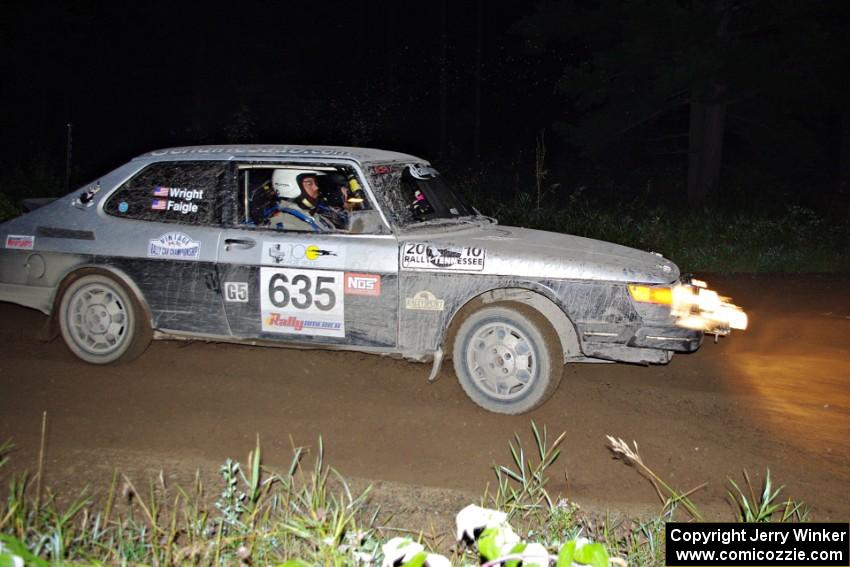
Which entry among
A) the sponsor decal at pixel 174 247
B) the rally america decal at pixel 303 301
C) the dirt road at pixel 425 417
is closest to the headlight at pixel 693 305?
the dirt road at pixel 425 417

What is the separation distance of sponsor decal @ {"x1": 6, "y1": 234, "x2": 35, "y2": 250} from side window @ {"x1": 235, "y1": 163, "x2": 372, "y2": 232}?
70.3 inches

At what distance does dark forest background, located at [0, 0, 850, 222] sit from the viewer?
60.5 feet

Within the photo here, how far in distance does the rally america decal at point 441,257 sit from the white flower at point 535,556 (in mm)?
3570

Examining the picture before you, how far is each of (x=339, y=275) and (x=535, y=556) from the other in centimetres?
393

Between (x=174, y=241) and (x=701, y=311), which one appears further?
(x=174, y=241)

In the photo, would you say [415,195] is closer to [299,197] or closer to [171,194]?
[299,197]

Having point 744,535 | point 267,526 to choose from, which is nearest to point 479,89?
point 267,526

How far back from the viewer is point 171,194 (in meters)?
6.99

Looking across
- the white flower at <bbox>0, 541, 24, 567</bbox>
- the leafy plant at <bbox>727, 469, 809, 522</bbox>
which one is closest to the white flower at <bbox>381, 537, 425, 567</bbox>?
the white flower at <bbox>0, 541, 24, 567</bbox>

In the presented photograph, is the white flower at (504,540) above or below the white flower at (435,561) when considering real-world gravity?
above

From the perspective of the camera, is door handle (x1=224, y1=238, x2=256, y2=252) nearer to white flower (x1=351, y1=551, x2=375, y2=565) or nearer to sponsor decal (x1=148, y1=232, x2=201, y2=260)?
sponsor decal (x1=148, y1=232, x2=201, y2=260)

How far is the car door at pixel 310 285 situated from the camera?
A: 20.9ft

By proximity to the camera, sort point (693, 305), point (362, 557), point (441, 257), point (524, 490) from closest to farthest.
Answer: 1. point (362, 557)
2. point (524, 490)
3. point (693, 305)
4. point (441, 257)

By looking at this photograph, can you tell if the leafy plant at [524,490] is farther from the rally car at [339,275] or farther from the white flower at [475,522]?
the white flower at [475,522]
